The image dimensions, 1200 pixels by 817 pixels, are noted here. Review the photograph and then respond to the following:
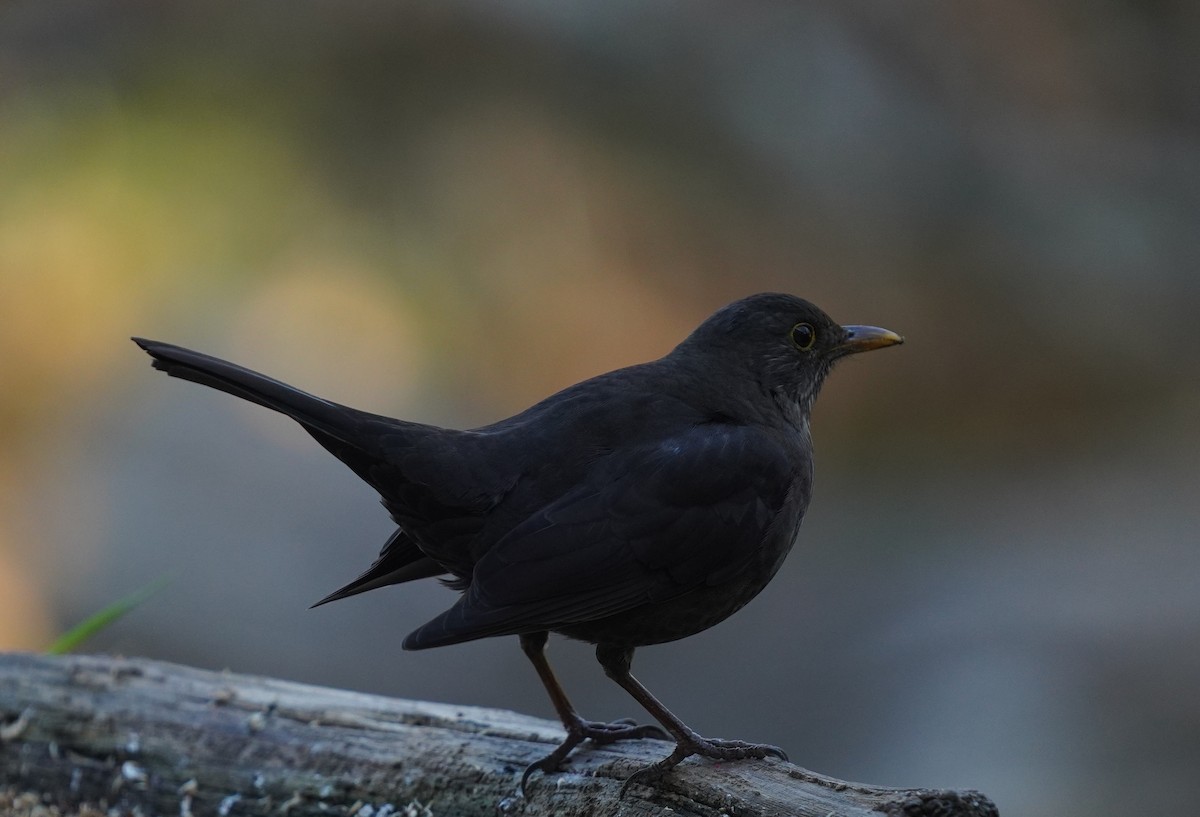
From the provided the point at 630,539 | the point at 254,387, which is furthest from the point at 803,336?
the point at 254,387

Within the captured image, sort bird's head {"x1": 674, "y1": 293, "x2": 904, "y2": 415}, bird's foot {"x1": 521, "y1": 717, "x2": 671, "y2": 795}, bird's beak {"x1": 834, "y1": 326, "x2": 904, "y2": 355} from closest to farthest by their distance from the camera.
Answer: bird's foot {"x1": 521, "y1": 717, "x2": 671, "y2": 795} < bird's head {"x1": 674, "y1": 293, "x2": 904, "y2": 415} < bird's beak {"x1": 834, "y1": 326, "x2": 904, "y2": 355}

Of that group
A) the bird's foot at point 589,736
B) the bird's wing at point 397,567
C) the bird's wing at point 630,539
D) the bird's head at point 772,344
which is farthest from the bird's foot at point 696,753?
the bird's head at point 772,344

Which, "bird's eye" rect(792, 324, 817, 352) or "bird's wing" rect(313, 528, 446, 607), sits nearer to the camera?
"bird's wing" rect(313, 528, 446, 607)

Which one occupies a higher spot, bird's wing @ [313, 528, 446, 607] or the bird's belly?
bird's wing @ [313, 528, 446, 607]

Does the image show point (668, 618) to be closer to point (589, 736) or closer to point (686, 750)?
point (686, 750)

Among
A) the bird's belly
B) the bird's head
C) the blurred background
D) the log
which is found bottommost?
the log

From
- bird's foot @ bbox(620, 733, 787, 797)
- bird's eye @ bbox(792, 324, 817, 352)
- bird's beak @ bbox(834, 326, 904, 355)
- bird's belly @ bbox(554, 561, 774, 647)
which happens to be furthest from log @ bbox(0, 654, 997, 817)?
bird's beak @ bbox(834, 326, 904, 355)

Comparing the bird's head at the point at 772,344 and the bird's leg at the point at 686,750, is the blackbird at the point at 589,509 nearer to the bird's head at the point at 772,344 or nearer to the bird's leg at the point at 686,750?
the bird's leg at the point at 686,750

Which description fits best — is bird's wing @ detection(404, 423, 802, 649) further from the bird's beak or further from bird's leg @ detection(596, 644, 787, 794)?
the bird's beak
